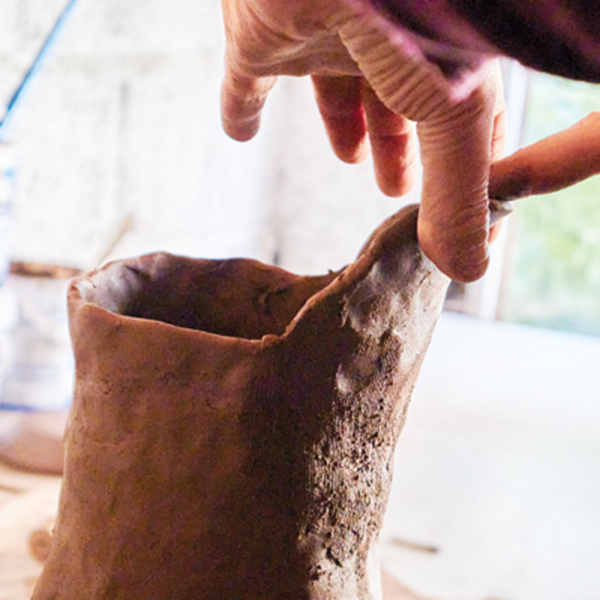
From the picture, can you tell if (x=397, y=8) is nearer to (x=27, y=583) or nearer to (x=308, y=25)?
(x=308, y=25)

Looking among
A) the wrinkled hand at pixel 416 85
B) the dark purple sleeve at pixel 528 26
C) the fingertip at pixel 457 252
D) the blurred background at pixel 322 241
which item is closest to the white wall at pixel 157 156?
the blurred background at pixel 322 241

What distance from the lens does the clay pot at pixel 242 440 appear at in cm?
61

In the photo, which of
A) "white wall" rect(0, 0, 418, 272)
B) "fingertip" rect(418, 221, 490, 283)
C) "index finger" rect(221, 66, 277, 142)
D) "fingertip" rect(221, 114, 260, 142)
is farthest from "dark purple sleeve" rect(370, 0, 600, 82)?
"white wall" rect(0, 0, 418, 272)

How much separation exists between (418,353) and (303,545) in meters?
0.21

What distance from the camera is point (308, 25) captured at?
542mm

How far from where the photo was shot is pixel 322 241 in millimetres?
4074

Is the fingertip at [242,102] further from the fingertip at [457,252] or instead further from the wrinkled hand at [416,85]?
the fingertip at [457,252]

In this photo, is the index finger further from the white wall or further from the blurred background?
the white wall

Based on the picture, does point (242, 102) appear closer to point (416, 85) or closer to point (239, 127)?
point (239, 127)

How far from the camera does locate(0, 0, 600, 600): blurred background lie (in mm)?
1592

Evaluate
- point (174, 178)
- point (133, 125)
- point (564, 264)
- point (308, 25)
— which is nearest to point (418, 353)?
point (308, 25)

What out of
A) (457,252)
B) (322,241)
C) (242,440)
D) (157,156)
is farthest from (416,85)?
(322,241)

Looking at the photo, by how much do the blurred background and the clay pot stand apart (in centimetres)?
25

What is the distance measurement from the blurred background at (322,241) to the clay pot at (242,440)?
0.82ft
